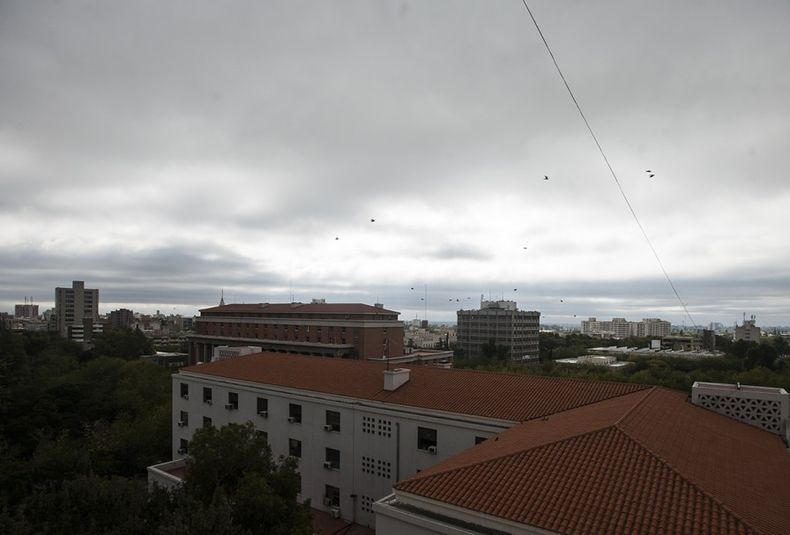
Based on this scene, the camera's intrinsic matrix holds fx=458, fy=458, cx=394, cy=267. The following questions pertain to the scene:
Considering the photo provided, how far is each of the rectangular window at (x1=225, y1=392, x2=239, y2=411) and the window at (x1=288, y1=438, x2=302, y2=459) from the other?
5143mm

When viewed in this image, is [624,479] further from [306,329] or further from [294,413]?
[306,329]

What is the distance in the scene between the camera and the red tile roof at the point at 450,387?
18.8m

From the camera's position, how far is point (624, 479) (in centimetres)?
979

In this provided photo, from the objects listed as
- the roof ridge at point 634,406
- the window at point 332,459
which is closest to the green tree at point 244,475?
the window at point 332,459

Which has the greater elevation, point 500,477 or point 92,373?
point 500,477

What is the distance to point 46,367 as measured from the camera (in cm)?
6334

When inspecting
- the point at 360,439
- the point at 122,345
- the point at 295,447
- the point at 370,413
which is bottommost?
the point at 122,345

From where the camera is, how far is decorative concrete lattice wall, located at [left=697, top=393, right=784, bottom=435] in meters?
17.1

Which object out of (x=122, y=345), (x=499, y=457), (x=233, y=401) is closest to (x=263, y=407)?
(x=233, y=401)

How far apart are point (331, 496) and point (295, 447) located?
327cm

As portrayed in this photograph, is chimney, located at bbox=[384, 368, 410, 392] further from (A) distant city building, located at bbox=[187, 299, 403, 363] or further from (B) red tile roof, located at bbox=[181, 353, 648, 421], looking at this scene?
(A) distant city building, located at bbox=[187, 299, 403, 363]

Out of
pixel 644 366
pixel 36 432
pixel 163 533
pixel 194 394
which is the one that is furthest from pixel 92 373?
pixel 644 366

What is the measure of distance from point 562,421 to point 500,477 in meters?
5.53

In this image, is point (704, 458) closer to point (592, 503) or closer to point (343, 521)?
point (592, 503)
